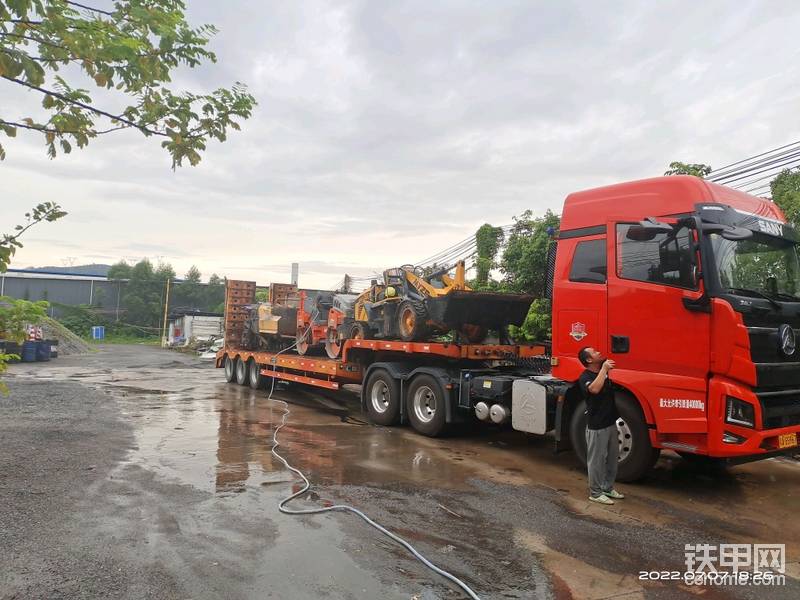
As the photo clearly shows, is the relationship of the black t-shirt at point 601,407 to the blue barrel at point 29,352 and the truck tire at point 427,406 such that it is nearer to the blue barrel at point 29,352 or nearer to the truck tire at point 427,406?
the truck tire at point 427,406

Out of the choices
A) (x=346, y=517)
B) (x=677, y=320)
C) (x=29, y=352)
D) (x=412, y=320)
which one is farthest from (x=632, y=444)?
(x=29, y=352)

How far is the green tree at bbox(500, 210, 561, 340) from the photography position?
36.0 feet

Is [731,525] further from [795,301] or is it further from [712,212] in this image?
[712,212]

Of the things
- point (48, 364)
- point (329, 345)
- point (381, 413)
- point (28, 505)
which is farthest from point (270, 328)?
point (48, 364)

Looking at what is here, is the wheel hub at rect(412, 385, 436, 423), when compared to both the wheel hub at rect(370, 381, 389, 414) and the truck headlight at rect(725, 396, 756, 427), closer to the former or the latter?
the wheel hub at rect(370, 381, 389, 414)

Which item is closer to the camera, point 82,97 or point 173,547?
point 82,97

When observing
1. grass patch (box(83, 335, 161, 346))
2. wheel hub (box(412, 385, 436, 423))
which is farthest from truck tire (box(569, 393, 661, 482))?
grass patch (box(83, 335, 161, 346))

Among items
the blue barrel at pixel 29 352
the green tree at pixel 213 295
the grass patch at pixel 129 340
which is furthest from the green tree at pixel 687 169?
the green tree at pixel 213 295

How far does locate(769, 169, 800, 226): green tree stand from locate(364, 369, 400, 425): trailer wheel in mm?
6898

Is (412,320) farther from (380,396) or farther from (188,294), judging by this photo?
(188,294)

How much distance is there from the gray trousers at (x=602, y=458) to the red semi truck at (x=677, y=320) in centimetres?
55

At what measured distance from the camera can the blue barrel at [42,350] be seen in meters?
26.1

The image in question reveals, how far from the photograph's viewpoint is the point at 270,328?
1554cm

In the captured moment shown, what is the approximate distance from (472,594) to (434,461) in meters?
3.94
